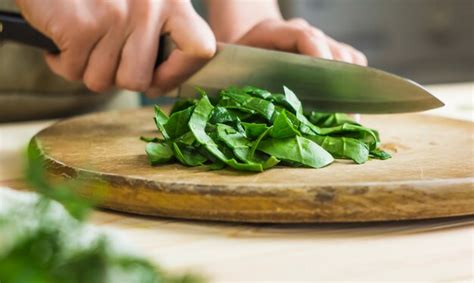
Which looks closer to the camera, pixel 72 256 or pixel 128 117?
pixel 72 256

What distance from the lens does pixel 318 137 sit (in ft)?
3.39

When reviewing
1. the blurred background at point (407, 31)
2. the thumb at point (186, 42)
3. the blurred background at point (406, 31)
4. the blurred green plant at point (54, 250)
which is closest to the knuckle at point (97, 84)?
the thumb at point (186, 42)

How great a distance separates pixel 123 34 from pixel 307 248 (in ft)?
2.17

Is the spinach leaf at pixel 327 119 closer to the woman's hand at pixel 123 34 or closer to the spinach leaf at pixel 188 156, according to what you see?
the woman's hand at pixel 123 34

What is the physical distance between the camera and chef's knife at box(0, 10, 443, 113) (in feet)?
3.82

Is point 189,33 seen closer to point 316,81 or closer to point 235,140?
point 316,81

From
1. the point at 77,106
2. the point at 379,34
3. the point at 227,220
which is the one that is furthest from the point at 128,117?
the point at 379,34

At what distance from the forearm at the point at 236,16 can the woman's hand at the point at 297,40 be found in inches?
9.0

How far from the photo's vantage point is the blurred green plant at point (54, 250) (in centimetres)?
41

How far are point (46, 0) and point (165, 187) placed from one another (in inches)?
22.5

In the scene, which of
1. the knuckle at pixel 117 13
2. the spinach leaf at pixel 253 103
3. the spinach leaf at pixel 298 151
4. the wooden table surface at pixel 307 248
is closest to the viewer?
the wooden table surface at pixel 307 248

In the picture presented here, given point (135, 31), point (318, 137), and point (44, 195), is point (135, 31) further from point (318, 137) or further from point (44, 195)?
point (44, 195)

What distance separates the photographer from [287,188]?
824 millimetres

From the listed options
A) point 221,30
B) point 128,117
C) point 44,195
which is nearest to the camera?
point 44,195
